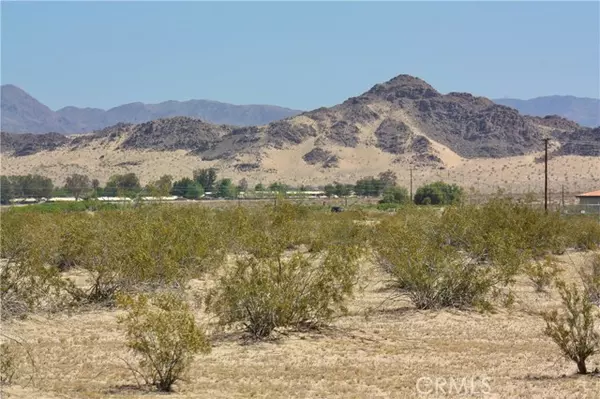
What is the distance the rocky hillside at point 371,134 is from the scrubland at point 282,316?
108281mm

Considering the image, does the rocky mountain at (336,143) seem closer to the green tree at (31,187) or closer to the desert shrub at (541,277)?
the green tree at (31,187)

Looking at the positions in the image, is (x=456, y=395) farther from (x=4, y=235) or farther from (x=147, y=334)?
(x=4, y=235)

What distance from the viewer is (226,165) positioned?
445ft

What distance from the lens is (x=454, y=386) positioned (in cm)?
1520

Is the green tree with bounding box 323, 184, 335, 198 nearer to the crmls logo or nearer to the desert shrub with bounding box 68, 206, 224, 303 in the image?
the desert shrub with bounding box 68, 206, 224, 303

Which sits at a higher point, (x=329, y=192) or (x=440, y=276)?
(x=329, y=192)

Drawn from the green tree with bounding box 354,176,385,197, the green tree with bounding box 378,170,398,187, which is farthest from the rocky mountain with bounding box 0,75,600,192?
the green tree with bounding box 354,176,385,197

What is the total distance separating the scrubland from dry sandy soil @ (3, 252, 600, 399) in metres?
0.05

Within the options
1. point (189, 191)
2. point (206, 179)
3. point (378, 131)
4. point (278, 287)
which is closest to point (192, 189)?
point (189, 191)

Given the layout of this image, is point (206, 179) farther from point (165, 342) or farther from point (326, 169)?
point (165, 342)

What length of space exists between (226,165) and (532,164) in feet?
149

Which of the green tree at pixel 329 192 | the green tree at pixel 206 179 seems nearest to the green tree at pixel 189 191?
the green tree at pixel 206 179

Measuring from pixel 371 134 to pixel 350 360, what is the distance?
5410 inches

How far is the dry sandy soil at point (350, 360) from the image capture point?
14945 millimetres
